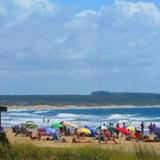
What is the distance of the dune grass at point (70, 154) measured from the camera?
50.3 feet

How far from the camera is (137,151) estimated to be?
1633 centimetres

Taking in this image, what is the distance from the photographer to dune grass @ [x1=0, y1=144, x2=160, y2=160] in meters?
15.3

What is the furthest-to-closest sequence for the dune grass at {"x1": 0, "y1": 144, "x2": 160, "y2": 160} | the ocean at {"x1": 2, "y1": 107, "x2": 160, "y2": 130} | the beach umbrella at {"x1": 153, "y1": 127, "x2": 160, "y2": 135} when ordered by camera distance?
the ocean at {"x1": 2, "y1": 107, "x2": 160, "y2": 130}, the beach umbrella at {"x1": 153, "y1": 127, "x2": 160, "y2": 135}, the dune grass at {"x1": 0, "y1": 144, "x2": 160, "y2": 160}

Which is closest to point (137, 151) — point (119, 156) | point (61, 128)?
point (119, 156)

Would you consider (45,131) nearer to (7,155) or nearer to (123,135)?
(123,135)

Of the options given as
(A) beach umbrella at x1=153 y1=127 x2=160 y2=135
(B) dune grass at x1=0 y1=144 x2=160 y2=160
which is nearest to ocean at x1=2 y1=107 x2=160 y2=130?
(A) beach umbrella at x1=153 y1=127 x2=160 y2=135

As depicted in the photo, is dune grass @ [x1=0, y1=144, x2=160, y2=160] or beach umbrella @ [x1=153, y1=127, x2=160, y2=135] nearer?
dune grass @ [x1=0, y1=144, x2=160, y2=160]

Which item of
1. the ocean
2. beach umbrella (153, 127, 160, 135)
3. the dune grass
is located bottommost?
the dune grass

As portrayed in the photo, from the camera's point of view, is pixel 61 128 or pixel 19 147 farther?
pixel 61 128

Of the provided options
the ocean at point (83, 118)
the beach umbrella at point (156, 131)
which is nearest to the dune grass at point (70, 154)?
the beach umbrella at point (156, 131)

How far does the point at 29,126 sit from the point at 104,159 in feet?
106

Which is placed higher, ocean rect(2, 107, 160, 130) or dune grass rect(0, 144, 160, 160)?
ocean rect(2, 107, 160, 130)

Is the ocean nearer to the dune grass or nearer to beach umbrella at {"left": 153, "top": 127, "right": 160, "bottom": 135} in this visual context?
beach umbrella at {"left": 153, "top": 127, "right": 160, "bottom": 135}

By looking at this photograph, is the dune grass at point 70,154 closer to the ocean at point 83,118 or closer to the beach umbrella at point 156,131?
the beach umbrella at point 156,131
